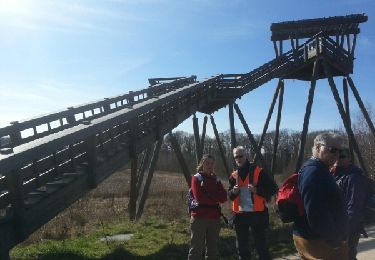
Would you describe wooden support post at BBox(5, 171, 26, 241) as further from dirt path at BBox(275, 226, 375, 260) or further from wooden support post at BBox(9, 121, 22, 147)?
dirt path at BBox(275, 226, 375, 260)

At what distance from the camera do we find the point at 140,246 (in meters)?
9.59

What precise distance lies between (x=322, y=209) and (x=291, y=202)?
356 millimetres

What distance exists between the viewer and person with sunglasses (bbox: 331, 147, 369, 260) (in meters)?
5.32

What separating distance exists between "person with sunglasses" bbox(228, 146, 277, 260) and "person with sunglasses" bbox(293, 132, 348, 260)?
303 centimetres

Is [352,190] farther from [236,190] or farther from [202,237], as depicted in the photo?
[202,237]

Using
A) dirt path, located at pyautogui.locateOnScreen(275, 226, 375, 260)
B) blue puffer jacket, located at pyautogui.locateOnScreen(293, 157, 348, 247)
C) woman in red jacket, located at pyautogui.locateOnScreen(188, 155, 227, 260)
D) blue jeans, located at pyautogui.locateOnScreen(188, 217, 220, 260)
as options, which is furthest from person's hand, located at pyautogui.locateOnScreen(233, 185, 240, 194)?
blue puffer jacket, located at pyautogui.locateOnScreen(293, 157, 348, 247)

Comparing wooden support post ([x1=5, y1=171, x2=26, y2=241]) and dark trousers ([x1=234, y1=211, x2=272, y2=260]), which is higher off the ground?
wooden support post ([x1=5, y1=171, x2=26, y2=241])

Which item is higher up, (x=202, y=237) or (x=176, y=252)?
(x=202, y=237)

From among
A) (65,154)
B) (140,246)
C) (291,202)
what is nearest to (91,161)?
(65,154)

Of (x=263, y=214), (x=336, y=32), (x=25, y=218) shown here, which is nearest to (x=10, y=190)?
(x=25, y=218)

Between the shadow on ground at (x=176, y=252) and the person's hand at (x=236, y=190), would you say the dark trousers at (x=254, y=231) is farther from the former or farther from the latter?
the shadow on ground at (x=176, y=252)

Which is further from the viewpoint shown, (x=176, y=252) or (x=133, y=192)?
(x=133, y=192)

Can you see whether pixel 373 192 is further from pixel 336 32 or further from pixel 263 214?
pixel 336 32

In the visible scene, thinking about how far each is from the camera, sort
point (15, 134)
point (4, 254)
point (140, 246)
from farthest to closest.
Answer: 1. point (140, 246)
2. point (15, 134)
3. point (4, 254)
